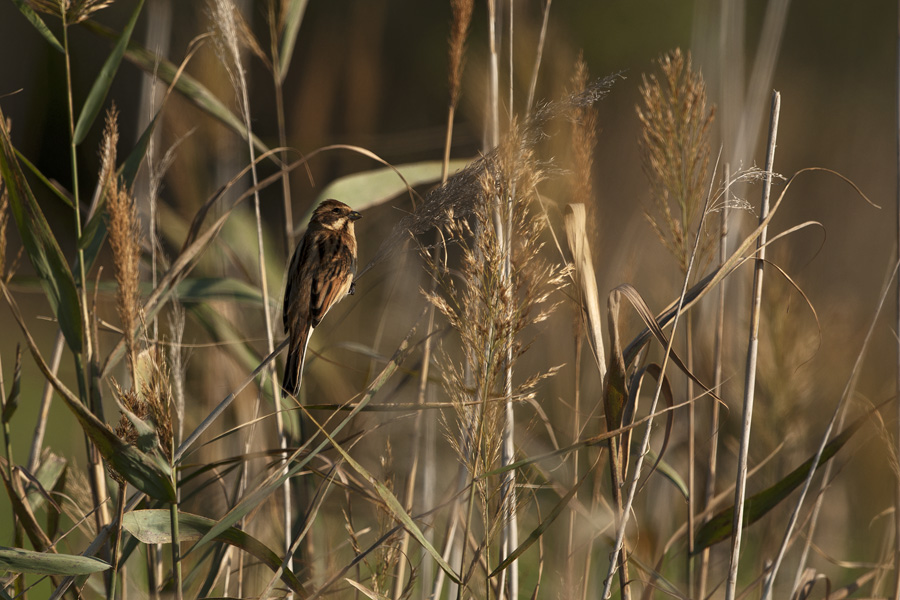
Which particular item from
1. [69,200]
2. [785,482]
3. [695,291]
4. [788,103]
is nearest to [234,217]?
[69,200]

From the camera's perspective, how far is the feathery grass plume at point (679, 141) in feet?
5.26

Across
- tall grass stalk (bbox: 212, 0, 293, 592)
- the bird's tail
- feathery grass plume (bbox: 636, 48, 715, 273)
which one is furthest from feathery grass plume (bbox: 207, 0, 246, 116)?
feathery grass plume (bbox: 636, 48, 715, 273)

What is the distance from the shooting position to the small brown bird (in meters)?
2.19

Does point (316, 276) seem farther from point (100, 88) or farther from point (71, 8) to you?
point (71, 8)

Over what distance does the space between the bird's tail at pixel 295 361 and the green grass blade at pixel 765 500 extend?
1088 millimetres

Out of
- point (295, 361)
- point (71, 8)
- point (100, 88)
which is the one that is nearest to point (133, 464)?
point (295, 361)

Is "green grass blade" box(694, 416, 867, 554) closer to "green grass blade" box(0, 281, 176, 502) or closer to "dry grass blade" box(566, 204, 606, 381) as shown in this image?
"dry grass blade" box(566, 204, 606, 381)

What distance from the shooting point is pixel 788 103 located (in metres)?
4.06

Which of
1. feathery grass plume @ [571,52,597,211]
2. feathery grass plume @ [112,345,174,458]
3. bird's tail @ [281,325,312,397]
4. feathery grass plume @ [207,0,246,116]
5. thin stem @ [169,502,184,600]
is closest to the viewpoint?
feathery grass plume @ [112,345,174,458]

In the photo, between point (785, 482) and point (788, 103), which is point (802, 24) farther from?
point (785, 482)

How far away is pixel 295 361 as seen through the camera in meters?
2.16

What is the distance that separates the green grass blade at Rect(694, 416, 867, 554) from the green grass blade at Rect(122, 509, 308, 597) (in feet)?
3.18

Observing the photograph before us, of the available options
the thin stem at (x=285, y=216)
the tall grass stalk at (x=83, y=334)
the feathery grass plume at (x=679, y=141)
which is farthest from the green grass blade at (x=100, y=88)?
the feathery grass plume at (x=679, y=141)

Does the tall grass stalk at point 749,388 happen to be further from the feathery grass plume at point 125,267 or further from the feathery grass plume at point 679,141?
the feathery grass plume at point 125,267
